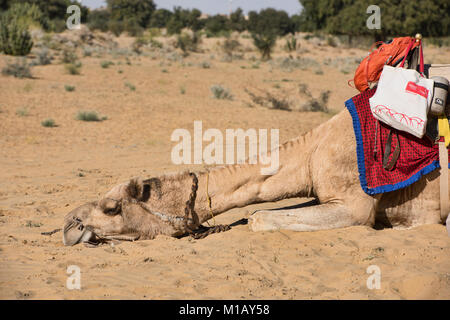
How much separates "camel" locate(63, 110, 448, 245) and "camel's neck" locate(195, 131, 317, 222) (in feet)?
0.03

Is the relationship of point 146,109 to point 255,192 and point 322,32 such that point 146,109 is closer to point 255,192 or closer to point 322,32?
point 255,192

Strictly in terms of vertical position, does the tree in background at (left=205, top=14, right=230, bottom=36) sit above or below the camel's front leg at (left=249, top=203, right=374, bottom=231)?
above

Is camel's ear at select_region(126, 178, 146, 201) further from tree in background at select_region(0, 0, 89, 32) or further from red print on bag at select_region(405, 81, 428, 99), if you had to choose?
tree in background at select_region(0, 0, 89, 32)

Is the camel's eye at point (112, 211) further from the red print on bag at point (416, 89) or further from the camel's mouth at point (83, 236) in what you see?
the red print on bag at point (416, 89)

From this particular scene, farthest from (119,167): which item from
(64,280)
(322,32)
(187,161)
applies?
(322,32)

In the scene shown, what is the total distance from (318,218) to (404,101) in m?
1.40

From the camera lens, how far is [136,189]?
511 cm

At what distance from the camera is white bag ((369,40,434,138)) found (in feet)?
15.9

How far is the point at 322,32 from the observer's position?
5819cm

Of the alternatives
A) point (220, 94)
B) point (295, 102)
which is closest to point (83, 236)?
point (295, 102)

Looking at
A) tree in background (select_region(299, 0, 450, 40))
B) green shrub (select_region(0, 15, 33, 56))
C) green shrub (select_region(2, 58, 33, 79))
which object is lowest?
green shrub (select_region(2, 58, 33, 79))

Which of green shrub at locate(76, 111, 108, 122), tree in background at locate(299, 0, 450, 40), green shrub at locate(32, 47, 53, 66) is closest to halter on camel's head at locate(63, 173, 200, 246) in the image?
green shrub at locate(76, 111, 108, 122)

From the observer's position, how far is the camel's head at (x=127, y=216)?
16.7ft
